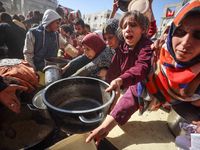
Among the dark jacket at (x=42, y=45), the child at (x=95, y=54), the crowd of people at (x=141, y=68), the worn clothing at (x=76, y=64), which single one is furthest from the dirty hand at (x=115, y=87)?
the dark jacket at (x=42, y=45)

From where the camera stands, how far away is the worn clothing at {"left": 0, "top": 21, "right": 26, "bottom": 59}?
2.37 metres

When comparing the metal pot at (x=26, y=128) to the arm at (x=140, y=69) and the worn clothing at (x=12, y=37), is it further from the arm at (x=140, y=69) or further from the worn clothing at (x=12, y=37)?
the worn clothing at (x=12, y=37)

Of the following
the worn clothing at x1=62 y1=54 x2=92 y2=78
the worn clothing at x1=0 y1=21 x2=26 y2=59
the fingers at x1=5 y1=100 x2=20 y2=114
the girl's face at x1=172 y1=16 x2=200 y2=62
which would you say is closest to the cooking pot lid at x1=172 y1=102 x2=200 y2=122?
the girl's face at x1=172 y1=16 x2=200 y2=62

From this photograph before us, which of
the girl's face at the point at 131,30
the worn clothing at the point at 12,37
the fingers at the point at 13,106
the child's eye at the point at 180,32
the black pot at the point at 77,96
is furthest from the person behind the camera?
the worn clothing at the point at 12,37

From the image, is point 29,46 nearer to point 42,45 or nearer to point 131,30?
point 42,45

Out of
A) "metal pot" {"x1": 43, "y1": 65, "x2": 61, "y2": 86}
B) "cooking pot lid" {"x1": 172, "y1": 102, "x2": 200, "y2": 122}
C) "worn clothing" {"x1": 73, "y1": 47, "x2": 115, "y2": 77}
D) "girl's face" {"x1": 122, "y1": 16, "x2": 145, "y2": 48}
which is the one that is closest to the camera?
"cooking pot lid" {"x1": 172, "y1": 102, "x2": 200, "y2": 122}

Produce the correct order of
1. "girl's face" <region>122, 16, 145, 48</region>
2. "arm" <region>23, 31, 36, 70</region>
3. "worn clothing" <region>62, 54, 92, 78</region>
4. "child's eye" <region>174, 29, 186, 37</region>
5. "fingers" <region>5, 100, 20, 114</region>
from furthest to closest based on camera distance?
"worn clothing" <region>62, 54, 92, 78</region>, "arm" <region>23, 31, 36, 70</region>, "girl's face" <region>122, 16, 145, 48</region>, "fingers" <region>5, 100, 20, 114</region>, "child's eye" <region>174, 29, 186, 37</region>

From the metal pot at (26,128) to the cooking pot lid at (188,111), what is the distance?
4.43 ft

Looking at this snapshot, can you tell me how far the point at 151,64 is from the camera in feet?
3.63

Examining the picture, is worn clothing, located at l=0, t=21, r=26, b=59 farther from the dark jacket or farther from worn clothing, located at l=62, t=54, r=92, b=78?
worn clothing, located at l=62, t=54, r=92, b=78

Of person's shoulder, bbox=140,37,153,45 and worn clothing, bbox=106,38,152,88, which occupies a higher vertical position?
person's shoulder, bbox=140,37,153,45

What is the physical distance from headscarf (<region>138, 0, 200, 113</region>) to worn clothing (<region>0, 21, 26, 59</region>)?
3.00 meters

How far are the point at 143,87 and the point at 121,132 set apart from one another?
68cm

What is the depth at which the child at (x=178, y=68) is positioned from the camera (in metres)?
0.73
